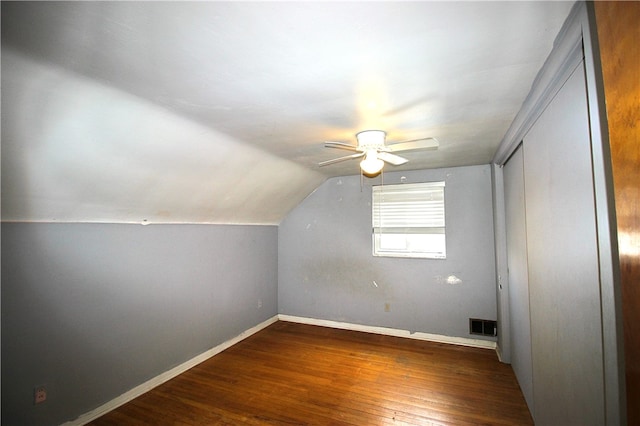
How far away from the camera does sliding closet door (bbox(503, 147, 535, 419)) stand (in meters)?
2.29

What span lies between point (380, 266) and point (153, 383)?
2.93m

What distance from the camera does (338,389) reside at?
264 centimetres

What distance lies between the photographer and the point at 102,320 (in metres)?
2.31

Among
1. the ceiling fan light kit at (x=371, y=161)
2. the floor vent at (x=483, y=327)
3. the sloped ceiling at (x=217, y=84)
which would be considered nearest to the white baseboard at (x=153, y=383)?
the sloped ceiling at (x=217, y=84)

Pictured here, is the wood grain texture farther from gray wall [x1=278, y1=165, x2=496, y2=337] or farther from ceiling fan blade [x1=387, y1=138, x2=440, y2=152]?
gray wall [x1=278, y1=165, x2=496, y2=337]

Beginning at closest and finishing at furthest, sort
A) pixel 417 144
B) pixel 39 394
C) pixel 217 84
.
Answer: pixel 217 84 < pixel 39 394 < pixel 417 144

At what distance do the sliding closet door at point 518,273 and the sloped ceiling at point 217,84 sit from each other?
1.48 ft

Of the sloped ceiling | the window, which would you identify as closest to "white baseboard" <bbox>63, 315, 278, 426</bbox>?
the sloped ceiling

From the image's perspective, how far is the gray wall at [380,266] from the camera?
3588 millimetres

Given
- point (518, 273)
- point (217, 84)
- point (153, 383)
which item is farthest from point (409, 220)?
point (153, 383)

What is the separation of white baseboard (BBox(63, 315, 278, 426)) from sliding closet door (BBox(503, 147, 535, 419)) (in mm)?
3160

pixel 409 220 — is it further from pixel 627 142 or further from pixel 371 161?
pixel 627 142

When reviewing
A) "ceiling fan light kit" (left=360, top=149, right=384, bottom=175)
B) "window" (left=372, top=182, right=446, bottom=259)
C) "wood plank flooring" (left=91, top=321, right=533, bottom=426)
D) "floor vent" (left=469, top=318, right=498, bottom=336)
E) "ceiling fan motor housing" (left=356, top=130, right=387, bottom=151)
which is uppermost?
"ceiling fan motor housing" (left=356, top=130, right=387, bottom=151)

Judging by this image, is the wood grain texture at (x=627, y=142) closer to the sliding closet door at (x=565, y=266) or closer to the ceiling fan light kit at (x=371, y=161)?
the sliding closet door at (x=565, y=266)
